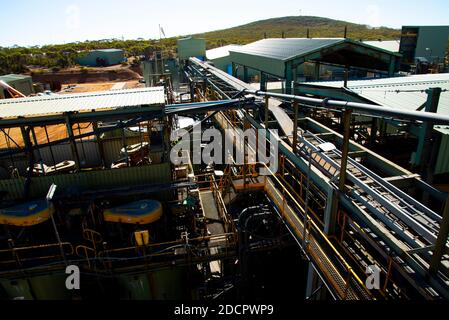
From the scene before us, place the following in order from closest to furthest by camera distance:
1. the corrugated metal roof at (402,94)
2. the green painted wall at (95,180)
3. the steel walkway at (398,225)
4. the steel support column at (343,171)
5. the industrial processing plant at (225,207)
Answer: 1. the steel walkway at (398,225)
2. the steel support column at (343,171)
3. the industrial processing plant at (225,207)
4. the green painted wall at (95,180)
5. the corrugated metal roof at (402,94)

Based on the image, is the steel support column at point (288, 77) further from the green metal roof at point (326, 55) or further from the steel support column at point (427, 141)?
the steel support column at point (427, 141)

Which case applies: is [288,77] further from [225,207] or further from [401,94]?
[225,207]

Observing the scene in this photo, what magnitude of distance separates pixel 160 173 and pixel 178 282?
4183 mm

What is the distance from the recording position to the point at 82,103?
11727mm

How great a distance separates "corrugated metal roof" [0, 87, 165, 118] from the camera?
10.9 metres

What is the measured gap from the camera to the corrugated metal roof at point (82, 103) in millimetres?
10891

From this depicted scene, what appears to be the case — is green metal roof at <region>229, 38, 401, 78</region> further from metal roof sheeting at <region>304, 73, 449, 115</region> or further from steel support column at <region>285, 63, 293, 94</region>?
metal roof sheeting at <region>304, 73, 449, 115</region>

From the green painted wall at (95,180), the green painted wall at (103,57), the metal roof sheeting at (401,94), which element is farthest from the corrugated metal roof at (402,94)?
the green painted wall at (103,57)

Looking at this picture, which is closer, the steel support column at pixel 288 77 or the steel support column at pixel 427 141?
the steel support column at pixel 427 141

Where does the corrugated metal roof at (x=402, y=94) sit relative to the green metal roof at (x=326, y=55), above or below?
below

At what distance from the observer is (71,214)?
11195 millimetres

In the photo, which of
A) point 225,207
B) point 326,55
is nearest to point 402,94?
point 326,55

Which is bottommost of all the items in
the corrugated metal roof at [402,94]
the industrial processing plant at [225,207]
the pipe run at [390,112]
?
the industrial processing plant at [225,207]
